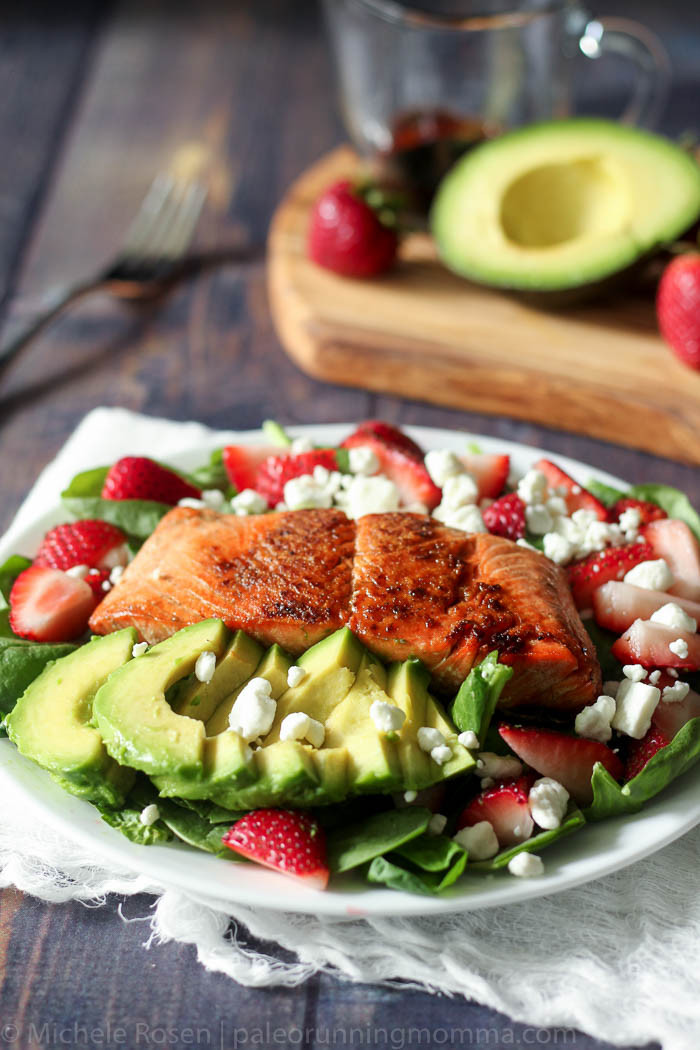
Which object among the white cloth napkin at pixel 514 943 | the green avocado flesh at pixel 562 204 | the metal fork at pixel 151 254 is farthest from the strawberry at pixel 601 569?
the metal fork at pixel 151 254

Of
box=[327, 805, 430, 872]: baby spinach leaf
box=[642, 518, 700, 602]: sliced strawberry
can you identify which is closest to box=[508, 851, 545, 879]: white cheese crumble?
box=[327, 805, 430, 872]: baby spinach leaf

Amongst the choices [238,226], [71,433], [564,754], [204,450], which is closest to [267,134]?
[238,226]

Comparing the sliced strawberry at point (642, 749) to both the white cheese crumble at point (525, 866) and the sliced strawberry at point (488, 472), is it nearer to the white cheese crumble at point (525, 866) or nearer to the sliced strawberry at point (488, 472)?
the white cheese crumble at point (525, 866)

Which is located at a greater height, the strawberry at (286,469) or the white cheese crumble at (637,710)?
the white cheese crumble at (637,710)

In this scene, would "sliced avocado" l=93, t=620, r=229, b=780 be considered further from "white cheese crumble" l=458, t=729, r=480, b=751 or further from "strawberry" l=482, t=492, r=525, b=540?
"strawberry" l=482, t=492, r=525, b=540

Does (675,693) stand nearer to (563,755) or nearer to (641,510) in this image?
(563,755)
